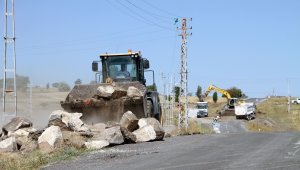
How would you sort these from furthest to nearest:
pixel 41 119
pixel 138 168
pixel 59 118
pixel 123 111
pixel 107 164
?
pixel 41 119, pixel 123 111, pixel 59 118, pixel 107 164, pixel 138 168

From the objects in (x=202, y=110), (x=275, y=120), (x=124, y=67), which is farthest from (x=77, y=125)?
(x=202, y=110)

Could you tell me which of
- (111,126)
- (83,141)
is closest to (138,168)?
(83,141)

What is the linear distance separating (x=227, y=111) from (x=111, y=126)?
212 feet

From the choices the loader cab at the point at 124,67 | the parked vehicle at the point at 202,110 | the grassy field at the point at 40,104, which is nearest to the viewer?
the loader cab at the point at 124,67

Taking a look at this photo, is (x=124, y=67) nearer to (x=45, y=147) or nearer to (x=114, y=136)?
(x=114, y=136)

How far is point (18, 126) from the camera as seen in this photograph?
64.0 feet

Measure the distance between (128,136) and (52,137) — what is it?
2.97m

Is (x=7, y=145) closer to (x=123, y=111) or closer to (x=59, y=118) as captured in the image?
(x=59, y=118)

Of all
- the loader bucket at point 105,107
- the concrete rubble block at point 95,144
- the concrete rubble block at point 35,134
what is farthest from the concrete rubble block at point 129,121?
the concrete rubble block at point 35,134

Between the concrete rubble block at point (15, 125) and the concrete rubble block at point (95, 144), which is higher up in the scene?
A: the concrete rubble block at point (15, 125)

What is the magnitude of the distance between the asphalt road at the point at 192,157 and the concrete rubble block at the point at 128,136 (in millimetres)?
503

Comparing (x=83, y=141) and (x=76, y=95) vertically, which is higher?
(x=76, y=95)

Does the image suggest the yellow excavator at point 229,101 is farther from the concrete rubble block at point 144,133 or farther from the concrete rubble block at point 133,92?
the concrete rubble block at point 144,133

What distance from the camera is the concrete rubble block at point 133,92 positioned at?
20547mm
